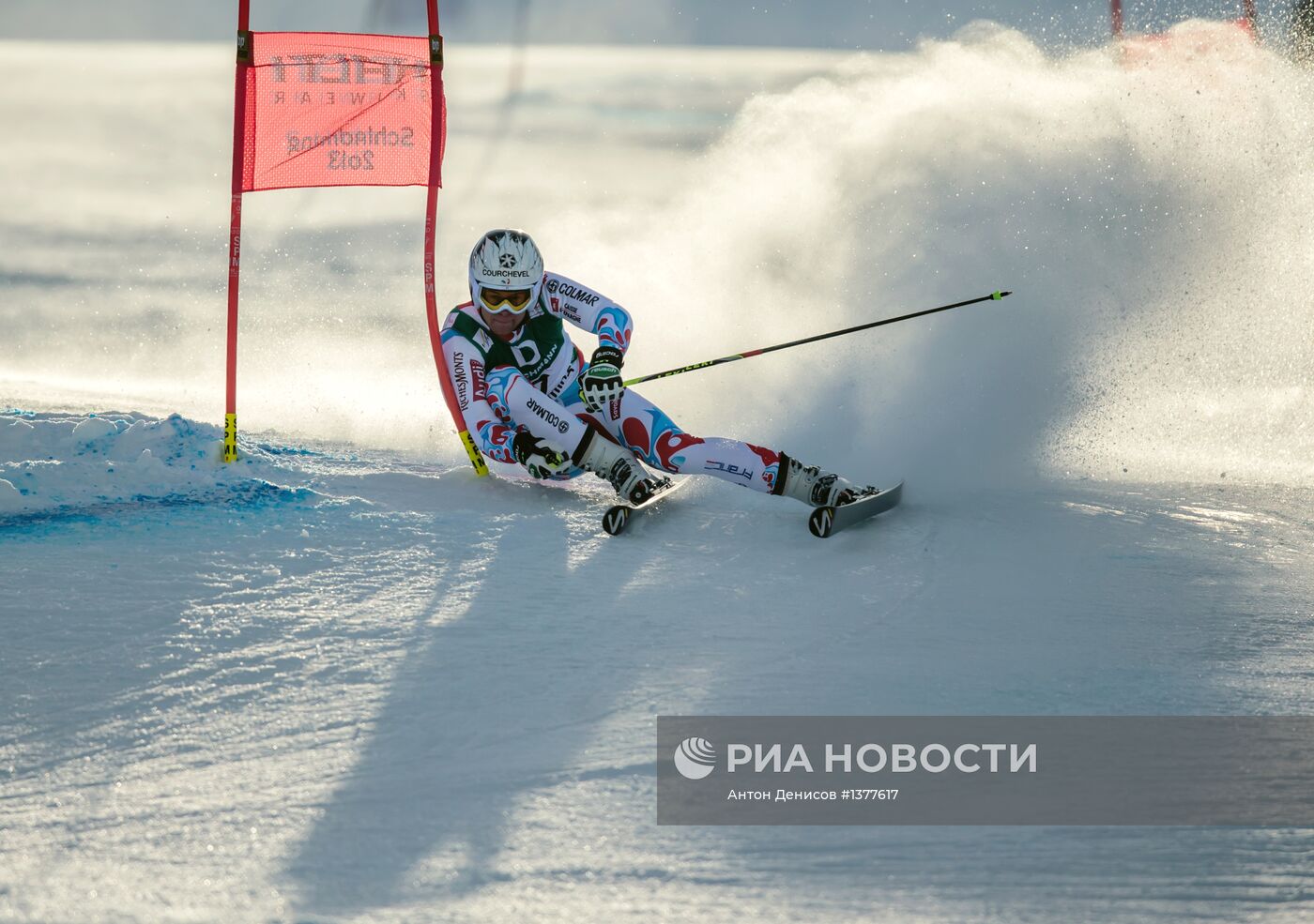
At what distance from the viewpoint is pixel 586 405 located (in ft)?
15.5

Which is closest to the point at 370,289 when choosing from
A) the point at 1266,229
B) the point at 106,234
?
the point at 106,234

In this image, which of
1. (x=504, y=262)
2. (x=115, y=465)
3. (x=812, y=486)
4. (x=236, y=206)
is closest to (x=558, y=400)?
(x=504, y=262)

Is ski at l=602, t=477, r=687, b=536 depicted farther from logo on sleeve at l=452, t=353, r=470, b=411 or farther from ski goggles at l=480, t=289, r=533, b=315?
ski goggles at l=480, t=289, r=533, b=315

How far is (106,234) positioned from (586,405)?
27.1 feet

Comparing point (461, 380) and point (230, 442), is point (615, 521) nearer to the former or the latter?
point (461, 380)

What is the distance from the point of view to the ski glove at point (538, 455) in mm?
4691

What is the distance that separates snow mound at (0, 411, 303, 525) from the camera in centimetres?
430

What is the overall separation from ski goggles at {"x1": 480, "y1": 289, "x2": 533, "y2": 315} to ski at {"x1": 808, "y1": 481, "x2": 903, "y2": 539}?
4.42 feet

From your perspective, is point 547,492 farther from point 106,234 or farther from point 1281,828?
point 106,234

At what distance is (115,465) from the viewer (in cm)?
452

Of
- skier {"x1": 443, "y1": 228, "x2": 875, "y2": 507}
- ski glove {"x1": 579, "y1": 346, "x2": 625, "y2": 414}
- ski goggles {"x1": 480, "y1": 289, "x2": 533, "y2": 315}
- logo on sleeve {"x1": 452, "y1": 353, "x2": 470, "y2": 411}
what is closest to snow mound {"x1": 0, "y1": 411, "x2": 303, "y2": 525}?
logo on sleeve {"x1": 452, "y1": 353, "x2": 470, "y2": 411}

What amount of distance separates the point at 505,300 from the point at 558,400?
464mm

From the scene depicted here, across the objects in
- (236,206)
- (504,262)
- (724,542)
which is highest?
(236,206)

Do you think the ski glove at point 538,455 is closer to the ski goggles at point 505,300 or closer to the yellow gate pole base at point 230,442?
the ski goggles at point 505,300
